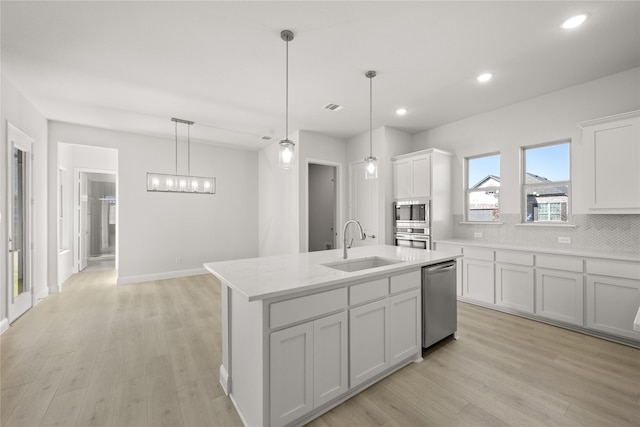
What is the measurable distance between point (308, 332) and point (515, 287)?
121 inches

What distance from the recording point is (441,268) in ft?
8.55

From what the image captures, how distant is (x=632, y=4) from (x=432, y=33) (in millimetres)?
1393

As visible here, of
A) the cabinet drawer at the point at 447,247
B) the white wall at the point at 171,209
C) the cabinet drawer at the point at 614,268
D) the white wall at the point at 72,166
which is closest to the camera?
the cabinet drawer at the point at 614,268

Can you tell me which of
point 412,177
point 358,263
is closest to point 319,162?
point 412,177

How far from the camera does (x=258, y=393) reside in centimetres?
156

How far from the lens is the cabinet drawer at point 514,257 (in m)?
3.30

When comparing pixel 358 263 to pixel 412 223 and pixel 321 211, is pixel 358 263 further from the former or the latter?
pixel 321 211

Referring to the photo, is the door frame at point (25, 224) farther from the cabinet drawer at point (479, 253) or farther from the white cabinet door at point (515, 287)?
the white cabinet door at point (515, 287)

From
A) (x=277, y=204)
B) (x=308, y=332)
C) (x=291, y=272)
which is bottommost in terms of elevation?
(x=308, y=332)

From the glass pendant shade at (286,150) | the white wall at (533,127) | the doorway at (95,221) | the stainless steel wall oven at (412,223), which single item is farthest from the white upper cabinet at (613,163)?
the doorway at (95,221)

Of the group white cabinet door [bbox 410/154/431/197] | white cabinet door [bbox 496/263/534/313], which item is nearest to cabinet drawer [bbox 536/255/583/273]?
white cabinet door [bbox 496/263/534/313]

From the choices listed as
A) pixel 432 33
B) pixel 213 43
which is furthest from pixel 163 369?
pixel 432 33

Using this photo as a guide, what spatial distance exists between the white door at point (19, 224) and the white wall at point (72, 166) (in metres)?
1.90

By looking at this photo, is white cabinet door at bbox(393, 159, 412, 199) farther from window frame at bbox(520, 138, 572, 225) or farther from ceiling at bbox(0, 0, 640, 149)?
window frame at bbox(520, 138, 572, 225)
